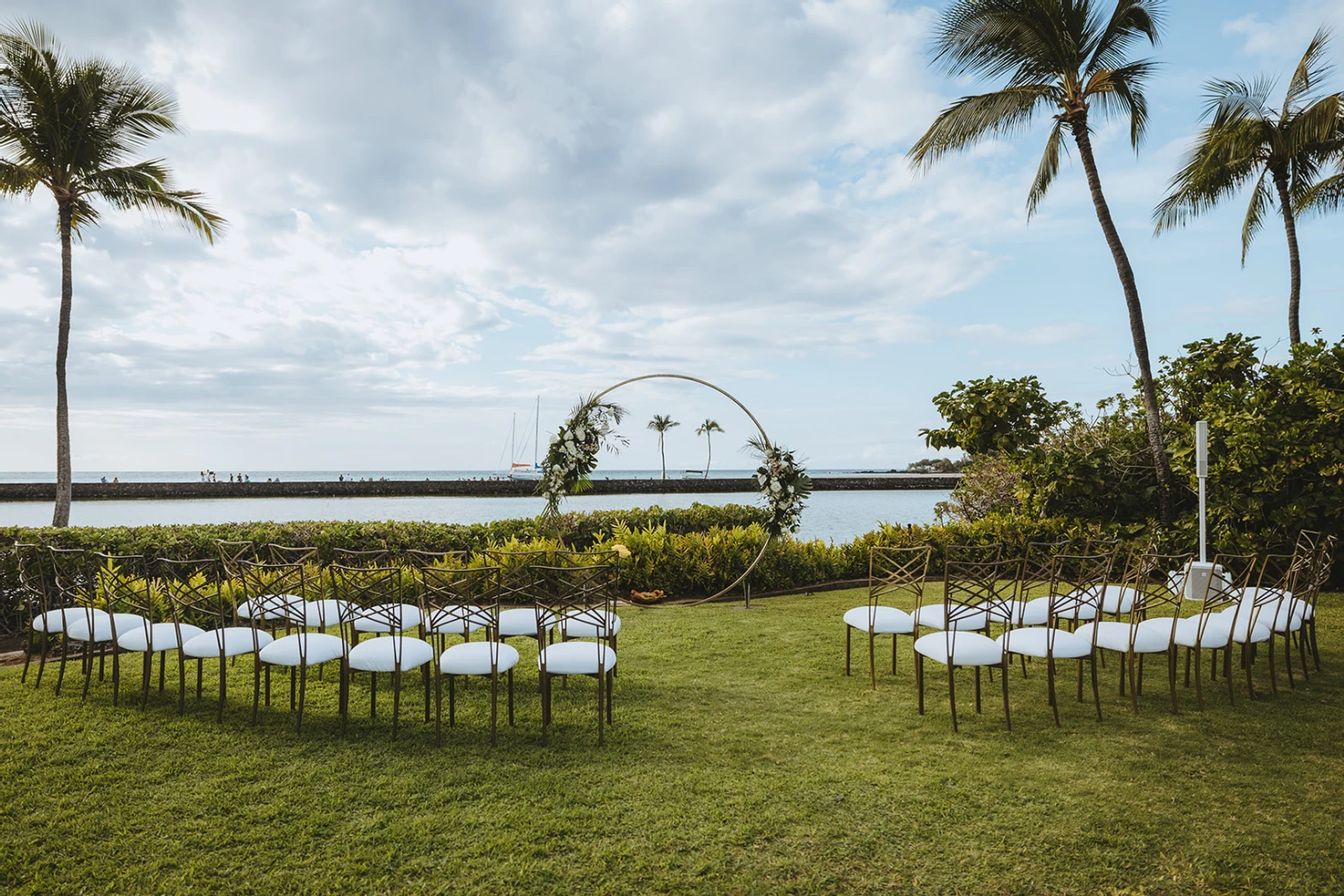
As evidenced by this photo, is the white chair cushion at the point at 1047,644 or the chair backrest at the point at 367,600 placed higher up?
the chair backrest at the point at 367,600

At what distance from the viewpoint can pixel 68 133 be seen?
10117mm

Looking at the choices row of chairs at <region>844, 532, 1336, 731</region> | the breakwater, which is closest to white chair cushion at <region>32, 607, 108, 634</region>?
row of chairs at <region>844, 532, 1336, 731</region>

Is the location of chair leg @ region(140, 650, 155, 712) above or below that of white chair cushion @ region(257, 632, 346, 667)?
below

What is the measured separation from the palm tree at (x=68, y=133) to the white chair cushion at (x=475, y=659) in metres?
9.95

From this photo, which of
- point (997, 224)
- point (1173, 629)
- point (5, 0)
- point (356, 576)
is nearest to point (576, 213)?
point (997, 224)

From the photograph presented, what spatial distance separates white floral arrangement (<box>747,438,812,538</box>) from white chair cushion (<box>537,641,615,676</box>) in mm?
4346

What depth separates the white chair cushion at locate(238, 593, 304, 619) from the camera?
149 inches

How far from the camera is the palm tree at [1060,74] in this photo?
8586mm

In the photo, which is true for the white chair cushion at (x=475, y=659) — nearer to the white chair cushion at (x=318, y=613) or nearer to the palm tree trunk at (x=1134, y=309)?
the white chair cushion at (x=318, y=613)

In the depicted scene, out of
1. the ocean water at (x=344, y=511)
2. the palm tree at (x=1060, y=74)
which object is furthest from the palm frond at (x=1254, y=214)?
the ocean water at (x=344, y=511)

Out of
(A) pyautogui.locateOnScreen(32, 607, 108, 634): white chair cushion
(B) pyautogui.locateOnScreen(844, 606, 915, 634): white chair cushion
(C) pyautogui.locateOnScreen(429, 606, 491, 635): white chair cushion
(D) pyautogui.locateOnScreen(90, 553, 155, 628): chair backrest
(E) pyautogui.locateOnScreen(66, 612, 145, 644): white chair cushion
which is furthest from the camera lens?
(D) pyautogui.locateOnScreen(90, 553, 155, 628): chair backrest

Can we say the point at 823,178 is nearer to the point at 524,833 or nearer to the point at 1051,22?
the point at 1051,22

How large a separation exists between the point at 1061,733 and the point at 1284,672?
8.53ft

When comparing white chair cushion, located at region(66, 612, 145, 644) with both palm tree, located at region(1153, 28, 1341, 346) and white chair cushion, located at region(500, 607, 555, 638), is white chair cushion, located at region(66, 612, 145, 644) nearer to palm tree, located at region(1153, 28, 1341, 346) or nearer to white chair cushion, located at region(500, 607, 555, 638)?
white chair cushion, located at region(500, 607, 555, 638)
